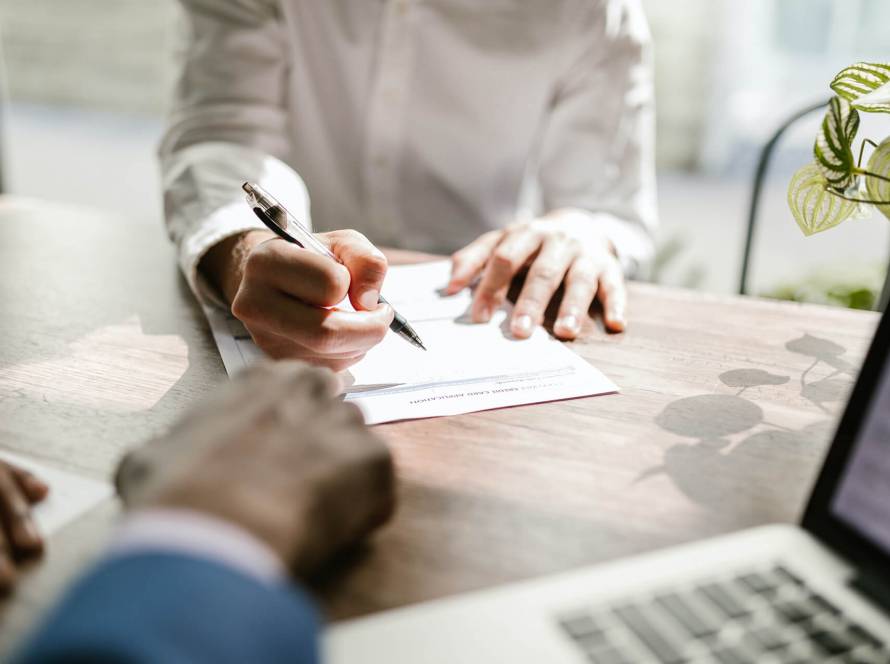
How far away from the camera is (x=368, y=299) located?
622 millimetres

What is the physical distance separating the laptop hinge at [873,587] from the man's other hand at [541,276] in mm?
392

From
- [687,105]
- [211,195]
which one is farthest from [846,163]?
[687,105]

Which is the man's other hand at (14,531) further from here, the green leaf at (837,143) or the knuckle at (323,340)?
the green leaf at (837,143)

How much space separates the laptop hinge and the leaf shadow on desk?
88 mm

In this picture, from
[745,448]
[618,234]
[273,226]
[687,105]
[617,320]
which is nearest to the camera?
[745,448]

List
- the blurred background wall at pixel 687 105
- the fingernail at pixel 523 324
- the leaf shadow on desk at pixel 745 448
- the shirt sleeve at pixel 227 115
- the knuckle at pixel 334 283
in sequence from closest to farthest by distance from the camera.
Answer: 1. the leaf shadow on desk at pixel 745 448
2. the knuckle at pixel 334 283
3. the fingernail at pixel 523 324
4. the shirt sleeve at pixel 227 115
5. the blurred background wall at pixel 687 105

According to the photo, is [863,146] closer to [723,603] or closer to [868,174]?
[868,174]

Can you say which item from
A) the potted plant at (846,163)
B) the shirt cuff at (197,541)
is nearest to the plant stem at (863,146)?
the potted plant at (846,163)

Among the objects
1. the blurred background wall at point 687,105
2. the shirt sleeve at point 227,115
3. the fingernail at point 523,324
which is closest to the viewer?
the fingernail at point 523,324

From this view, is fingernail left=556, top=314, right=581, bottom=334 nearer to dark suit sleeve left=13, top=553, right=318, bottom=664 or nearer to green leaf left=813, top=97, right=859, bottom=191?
green leaf left=813, top=97, right=859, bottom=191

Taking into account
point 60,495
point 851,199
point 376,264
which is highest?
point 851,199

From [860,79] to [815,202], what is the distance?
10 centimetres

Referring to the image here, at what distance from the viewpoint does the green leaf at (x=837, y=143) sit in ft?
1.78

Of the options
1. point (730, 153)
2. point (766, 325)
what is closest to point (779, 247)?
point (730, 153)
